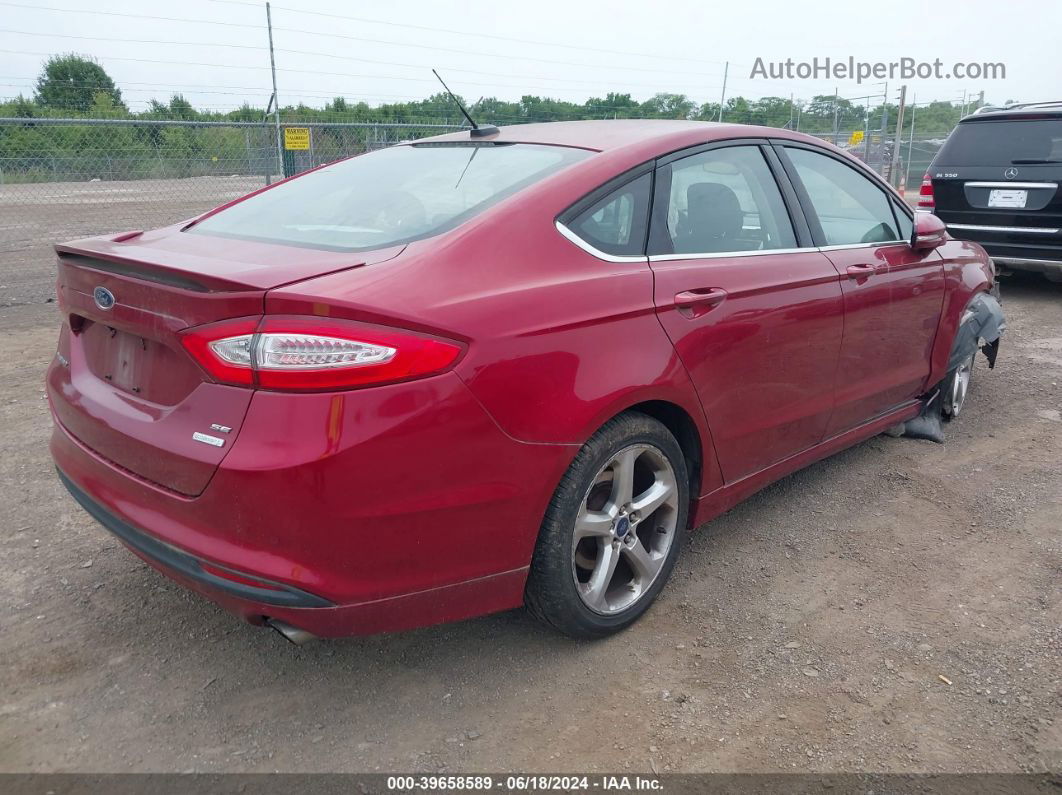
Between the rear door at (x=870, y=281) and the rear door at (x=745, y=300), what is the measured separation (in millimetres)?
134

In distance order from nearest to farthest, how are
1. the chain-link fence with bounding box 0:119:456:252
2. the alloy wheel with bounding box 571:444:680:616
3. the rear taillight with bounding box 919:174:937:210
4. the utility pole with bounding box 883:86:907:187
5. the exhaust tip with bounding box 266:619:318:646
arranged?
the exhaust tip with bounding box 266:619:318:646 → the alloy wheel with bounding box 571:444:680:616 → the rear taillight with bounding box 919:174:937:210 → the chain-link fence with bounding box 0:119:456:252 → the utility pole with bounding box 883:86:907:187

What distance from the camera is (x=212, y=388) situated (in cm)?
212

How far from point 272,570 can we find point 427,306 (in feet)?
2.41

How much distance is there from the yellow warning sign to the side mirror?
844 cm

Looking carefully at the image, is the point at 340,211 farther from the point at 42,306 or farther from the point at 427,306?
the point at 42,306

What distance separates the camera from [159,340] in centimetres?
225

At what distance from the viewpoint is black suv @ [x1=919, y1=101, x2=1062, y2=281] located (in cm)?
743

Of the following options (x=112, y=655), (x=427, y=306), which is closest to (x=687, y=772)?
(x=427, y=306)

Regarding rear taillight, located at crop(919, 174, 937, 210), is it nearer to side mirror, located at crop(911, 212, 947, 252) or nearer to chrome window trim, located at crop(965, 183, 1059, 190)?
chrome window trim, located at crop(965, 183, 1059, 190)

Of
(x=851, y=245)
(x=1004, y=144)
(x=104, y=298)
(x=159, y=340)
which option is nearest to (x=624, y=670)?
(x=159, y=340)

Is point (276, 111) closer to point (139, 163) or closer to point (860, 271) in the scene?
point (139, 163)

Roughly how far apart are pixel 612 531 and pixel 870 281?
70.0 inches

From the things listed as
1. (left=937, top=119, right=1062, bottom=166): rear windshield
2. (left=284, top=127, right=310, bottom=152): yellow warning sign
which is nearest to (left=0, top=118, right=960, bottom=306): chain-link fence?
(left=284, top=127, right=310, bottom=152): yellow warning sign

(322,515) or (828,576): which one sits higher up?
(322,515)
